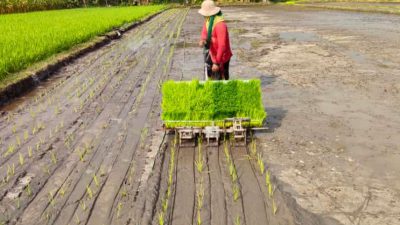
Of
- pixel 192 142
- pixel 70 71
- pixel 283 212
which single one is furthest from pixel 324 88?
pixel 70 71

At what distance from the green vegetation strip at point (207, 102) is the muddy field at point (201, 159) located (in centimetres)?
31

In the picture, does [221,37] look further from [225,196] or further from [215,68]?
[225,196]

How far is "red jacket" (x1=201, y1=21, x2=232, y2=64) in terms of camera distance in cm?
538

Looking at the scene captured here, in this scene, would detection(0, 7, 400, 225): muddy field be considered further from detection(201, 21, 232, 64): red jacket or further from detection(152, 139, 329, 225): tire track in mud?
detection(201, 21, 232, 64): red jacket

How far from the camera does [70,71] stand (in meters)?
10.2

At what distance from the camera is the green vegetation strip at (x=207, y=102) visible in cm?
501

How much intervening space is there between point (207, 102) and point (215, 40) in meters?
1.03

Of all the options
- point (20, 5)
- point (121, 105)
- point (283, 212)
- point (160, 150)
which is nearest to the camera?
point (283, 212)

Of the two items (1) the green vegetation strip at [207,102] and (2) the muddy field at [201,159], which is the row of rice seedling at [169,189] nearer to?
(2) the muddy field at [201,159]

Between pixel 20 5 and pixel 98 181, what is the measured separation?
36.3 meters

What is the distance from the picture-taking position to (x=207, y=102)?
16.4 feet

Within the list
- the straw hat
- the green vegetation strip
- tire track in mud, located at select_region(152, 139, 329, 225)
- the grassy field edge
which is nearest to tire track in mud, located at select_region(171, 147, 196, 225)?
tire track in mud, located at select_region(152, 139, 329, 225)

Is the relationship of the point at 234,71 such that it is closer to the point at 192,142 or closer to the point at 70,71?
the point at 70,71

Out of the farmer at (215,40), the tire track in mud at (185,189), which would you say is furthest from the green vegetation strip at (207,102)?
the farmer at (215,40)
